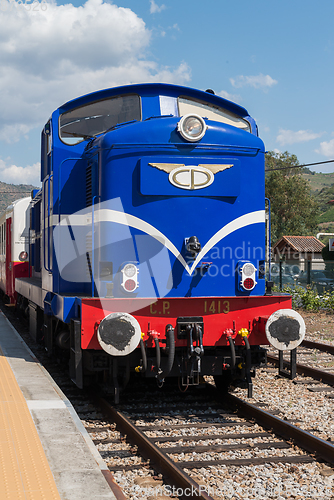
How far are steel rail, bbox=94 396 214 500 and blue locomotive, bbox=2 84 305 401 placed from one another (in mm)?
334

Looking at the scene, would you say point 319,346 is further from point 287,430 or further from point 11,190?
point 11,190

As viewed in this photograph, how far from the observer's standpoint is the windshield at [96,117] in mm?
6215

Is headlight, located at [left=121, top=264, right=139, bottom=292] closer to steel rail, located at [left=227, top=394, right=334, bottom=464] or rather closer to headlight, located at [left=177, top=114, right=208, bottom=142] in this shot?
headlight, located at [left=177, top=114, right=208, bottom=142]

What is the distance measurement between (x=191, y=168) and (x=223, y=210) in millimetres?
618

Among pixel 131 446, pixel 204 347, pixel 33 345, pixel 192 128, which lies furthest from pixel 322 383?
pixel 33 345

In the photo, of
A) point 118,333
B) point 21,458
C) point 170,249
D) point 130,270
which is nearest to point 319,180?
point 170,249

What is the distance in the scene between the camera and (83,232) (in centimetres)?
634

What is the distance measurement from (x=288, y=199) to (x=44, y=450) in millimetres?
47165

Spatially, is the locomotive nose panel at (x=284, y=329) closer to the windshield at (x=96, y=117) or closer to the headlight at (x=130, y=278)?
the headlight at (x=130, y=278)

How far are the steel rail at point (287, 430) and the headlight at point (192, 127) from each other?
3048mm

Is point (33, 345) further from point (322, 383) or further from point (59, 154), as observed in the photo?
point (322, 383)

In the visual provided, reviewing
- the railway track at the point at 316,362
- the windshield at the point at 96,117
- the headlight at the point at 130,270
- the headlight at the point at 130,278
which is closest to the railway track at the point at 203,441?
the headlight at the point at 130,278

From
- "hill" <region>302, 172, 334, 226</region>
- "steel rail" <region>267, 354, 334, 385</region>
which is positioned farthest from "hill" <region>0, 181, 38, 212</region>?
"steel rail" <region>267, 354, 334, 385</region>

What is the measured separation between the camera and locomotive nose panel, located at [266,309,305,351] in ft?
17.5
